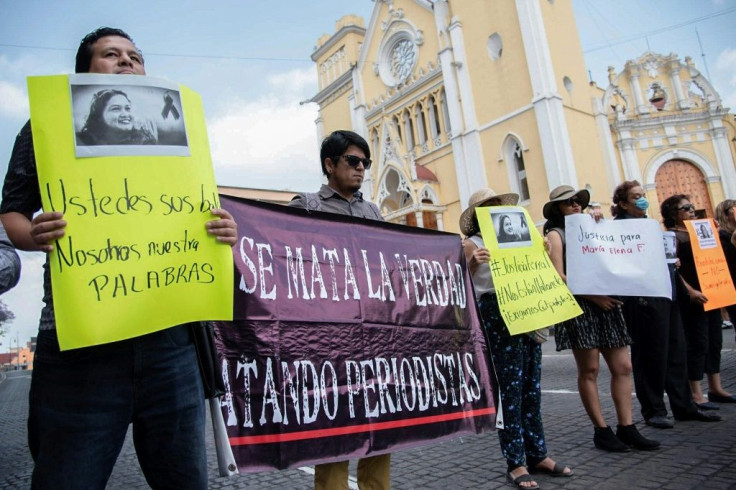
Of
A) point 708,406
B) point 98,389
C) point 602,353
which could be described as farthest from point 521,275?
point 98,389

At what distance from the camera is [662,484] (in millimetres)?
3238

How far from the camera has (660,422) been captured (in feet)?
15.1

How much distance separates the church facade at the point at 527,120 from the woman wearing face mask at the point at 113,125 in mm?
19624

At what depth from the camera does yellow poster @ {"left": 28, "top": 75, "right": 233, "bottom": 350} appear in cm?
163

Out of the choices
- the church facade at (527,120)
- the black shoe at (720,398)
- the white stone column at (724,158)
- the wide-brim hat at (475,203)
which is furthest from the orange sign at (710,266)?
the white stone column at (724,158)

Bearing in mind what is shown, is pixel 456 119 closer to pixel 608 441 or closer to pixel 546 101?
pixel 546 101

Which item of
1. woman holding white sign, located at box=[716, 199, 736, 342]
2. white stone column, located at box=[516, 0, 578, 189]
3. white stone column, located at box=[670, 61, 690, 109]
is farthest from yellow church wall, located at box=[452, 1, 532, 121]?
woman holding white sign, located at box=[716, 199, 736, 342]

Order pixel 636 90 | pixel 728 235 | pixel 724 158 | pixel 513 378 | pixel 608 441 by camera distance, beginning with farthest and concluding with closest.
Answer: pixel 636 90 → pixel 724 158 → pixel 728 235 → pixel 608 441 → pixel 513 378

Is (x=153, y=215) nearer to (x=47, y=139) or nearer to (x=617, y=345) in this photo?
(x=47, y=139)

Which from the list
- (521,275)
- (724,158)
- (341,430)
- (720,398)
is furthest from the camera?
(724,158)

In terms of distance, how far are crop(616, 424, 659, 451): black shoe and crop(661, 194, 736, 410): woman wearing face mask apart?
1.59m

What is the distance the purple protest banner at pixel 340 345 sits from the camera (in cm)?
248

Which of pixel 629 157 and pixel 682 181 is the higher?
pixel 629 157

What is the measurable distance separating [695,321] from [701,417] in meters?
1.20
